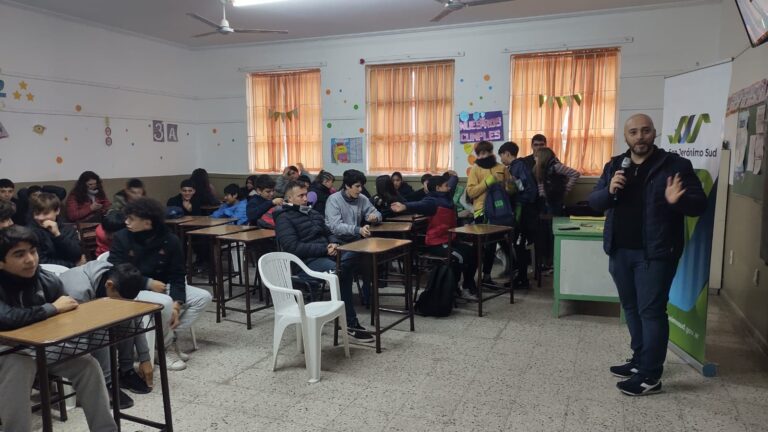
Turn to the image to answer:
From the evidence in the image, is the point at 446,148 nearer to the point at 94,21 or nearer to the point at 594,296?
the point at 594,296

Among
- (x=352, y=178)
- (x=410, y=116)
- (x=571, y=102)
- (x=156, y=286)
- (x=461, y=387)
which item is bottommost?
(x=461, y=387)

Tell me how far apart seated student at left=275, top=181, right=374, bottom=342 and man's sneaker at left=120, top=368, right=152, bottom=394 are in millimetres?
1371

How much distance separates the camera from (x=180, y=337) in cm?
402

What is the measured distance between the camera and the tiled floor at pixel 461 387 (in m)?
2.67

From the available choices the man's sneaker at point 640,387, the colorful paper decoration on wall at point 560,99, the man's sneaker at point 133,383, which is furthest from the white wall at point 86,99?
the man's sneaker at point 640,387

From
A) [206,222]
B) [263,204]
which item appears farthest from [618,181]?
[206,222]

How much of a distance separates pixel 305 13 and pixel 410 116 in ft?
6.65

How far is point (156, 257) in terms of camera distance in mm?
3273

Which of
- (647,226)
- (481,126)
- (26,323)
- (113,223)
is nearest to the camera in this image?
(26,323)

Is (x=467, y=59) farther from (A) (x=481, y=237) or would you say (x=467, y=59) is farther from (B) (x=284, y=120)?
(A) (x=481, y=237)

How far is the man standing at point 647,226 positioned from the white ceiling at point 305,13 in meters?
3.89

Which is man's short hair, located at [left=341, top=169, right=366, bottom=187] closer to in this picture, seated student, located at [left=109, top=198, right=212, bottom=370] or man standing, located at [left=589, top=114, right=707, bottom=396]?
seated student, located at [left=109, top=198, right=212, bottom=370]

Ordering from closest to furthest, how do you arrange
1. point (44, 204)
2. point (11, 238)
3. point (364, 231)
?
point (11, 238)
point (44, 204)
point (364, 231)

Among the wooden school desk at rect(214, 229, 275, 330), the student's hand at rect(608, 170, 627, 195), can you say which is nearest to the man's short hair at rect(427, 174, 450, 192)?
the wooden school desk at rect(214, 229, 275, 330)
